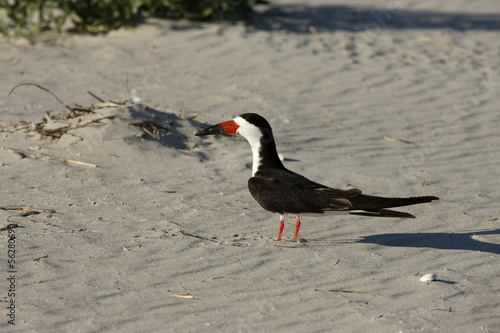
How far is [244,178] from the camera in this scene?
6.20m

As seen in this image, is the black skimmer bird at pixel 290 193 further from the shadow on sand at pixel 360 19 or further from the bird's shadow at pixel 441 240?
the shadow on sand at pixel 360 19

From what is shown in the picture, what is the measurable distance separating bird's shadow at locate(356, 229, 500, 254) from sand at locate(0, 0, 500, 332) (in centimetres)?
2

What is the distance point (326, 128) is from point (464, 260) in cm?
329

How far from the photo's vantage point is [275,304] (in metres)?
4.01

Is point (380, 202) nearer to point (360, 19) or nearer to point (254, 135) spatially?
point (254, 135)

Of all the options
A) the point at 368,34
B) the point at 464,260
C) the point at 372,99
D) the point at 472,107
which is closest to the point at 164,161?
the point at 464,260

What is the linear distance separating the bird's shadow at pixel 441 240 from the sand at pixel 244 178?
21 millimetres

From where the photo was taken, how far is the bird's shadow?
4.92 meters

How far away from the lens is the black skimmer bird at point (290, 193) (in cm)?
449

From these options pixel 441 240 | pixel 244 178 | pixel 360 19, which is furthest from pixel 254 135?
pixel 360 19

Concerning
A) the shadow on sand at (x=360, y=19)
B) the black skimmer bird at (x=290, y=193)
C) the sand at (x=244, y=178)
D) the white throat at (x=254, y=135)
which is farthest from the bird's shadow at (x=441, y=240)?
the shadow on sand at (x=360, y=19)

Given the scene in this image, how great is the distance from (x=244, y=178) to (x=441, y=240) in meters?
2.13

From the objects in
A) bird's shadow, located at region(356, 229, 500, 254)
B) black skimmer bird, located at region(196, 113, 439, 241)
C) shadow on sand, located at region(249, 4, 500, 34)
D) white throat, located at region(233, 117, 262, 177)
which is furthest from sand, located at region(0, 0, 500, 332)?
white throat, located at region(233, 117, 262, 177)

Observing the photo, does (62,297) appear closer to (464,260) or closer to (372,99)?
(464,260)
